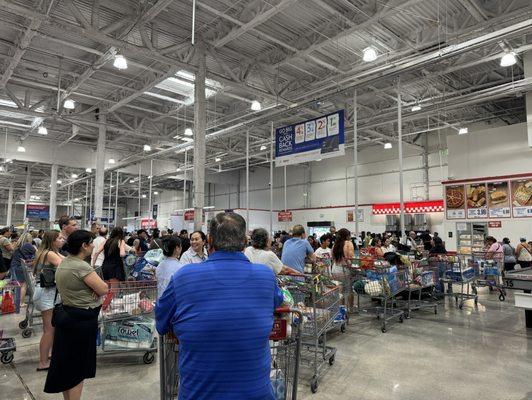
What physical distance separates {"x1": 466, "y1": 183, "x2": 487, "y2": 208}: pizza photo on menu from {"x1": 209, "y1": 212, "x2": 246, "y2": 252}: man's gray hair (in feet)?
48.3

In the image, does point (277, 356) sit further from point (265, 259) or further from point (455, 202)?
point (455, 202)

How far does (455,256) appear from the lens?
344 inches

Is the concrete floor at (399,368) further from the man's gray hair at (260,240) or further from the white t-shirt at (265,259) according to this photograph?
the man's gray hair at (260,240)

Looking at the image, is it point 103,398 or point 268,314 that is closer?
point 268,314

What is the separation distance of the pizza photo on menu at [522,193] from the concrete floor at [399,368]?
27.6 feet

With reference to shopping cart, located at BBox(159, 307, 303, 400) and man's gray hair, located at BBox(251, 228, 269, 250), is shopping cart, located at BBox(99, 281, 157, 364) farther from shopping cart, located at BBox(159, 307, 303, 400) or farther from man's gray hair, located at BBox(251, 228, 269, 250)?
shopping cart, located at BBox(159, 307, 303, 400)

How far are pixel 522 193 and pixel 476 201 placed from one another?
1499 mm

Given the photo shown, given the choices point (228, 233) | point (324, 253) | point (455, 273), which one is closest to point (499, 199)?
point (455, 273)

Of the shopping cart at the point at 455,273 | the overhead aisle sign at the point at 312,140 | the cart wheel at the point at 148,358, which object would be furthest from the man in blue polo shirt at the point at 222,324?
the overhead aisle sign at the point at 312,140

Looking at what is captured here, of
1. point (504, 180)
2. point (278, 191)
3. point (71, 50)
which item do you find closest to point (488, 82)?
point (504, 180)

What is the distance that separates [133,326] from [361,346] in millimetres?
3068

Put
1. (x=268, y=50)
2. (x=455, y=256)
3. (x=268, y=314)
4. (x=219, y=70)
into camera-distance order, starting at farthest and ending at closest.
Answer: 1. (x=219, y=70)
2. (x=268, y=50)
3. (x=455, y=256)
4. (x=268, y=314)

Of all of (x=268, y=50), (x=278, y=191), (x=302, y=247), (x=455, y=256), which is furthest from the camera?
(x=278, y=191)

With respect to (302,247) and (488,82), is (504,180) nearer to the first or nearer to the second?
(488,82)
